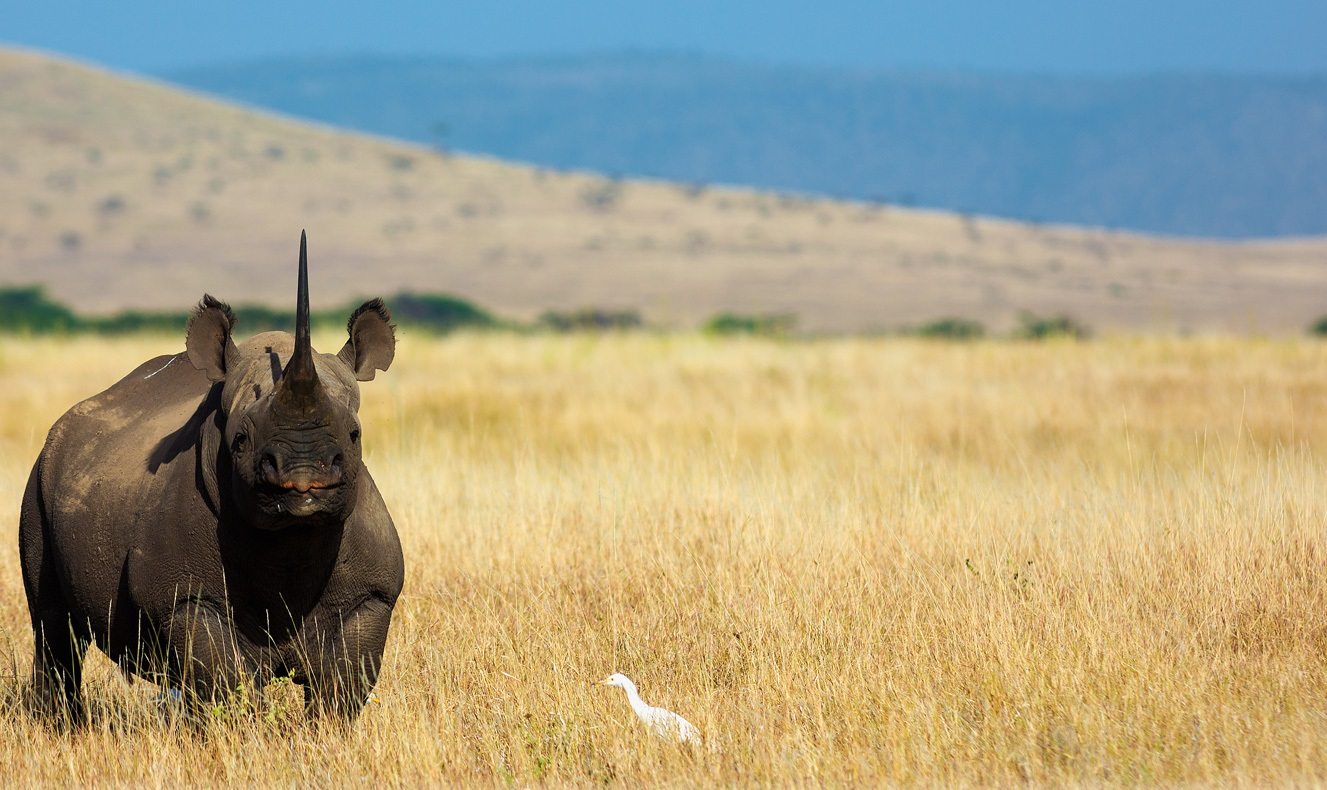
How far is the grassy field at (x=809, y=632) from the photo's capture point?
16.7 feet

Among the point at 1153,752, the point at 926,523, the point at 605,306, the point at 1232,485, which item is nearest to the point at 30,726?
the point at 1153,752

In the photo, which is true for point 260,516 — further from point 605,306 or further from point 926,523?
point 605,306

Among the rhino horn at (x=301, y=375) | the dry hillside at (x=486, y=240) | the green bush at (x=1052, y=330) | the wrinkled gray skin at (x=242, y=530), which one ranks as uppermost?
the dry hillside at (x=486, y=240)

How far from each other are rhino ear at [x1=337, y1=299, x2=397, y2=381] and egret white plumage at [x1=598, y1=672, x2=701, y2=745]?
131 cm

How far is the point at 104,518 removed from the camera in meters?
5.33

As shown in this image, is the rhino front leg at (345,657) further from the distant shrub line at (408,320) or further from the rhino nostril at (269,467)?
the distant shrub line at (408,320)

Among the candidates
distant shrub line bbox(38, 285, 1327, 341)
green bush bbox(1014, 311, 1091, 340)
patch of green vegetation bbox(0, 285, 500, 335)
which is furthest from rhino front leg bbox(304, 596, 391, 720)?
patch of green vegetation bbox(0, 285, 500, 335)

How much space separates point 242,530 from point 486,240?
2722 inches

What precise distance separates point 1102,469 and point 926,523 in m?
3.39

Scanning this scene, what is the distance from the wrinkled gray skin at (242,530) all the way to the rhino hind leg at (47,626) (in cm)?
14

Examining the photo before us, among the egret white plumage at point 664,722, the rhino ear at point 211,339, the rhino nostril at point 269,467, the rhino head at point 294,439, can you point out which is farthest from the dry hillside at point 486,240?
the rhino nostril at point 269,467

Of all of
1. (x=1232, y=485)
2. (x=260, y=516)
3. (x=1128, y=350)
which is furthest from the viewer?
(x=1128, y=350)

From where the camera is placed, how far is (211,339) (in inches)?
201

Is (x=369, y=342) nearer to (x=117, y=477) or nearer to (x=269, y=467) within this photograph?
(x=117, y=477)
